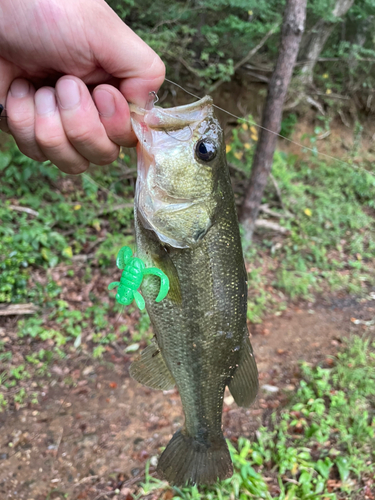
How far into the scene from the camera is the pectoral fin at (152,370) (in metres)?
1.83

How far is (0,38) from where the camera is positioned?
5.10ft

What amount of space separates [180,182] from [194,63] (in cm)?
585

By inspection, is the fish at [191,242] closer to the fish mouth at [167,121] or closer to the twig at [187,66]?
the fish mouth at [167,121]

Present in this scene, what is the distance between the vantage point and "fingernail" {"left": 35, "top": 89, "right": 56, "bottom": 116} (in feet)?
5.45

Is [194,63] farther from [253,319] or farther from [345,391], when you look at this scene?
[345,391]

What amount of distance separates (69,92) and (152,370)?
1543 millimetres

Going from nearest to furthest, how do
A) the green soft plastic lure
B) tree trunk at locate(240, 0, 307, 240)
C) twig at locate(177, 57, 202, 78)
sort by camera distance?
the green soft plastic lure
tree trunk at locate(240, 0, 307, 240)
twig at locate(177, 57, 202, 78)

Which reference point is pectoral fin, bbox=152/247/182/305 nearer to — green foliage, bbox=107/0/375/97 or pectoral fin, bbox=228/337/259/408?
pectoral fin, bbox=228/337/259/408

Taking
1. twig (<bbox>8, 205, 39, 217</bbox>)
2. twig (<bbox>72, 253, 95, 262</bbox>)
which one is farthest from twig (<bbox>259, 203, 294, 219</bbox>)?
twig (<bbox>8, 205, 39, 217</bbox>)

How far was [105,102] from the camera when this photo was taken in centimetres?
162

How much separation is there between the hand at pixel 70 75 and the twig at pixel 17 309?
2647mm

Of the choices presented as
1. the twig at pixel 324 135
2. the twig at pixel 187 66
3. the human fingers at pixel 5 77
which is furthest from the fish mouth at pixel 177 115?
the twig at pixel 324 135

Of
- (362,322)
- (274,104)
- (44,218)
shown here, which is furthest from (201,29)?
(362,322)

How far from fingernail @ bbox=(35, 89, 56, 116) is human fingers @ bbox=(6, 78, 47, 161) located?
0.05 m
